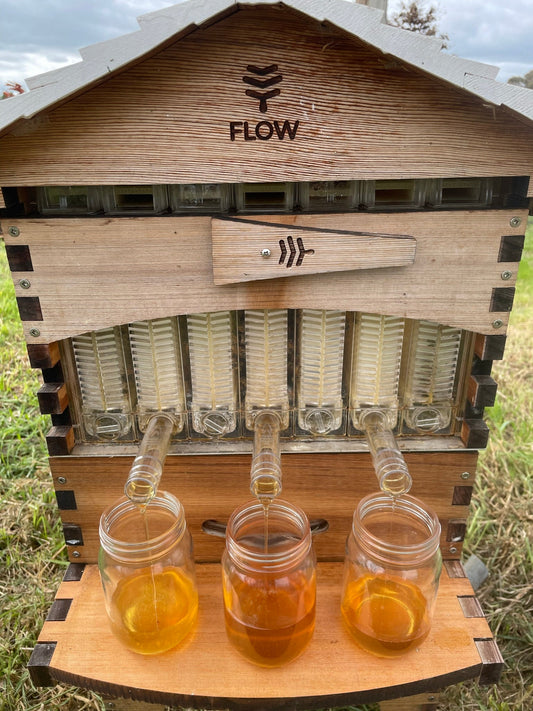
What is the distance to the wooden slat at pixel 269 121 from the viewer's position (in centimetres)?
76

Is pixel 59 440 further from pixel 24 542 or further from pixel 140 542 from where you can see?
pixel 24 542

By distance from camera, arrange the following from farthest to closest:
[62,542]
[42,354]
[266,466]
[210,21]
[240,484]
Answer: [62,542] < [240,484] < [42,354] < [266,466] < [210,21]

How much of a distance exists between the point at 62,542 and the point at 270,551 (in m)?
0.87

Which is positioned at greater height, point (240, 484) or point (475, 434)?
point (475, 434)

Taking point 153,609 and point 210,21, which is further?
point 153,609

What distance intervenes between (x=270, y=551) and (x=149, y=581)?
0.21 metres

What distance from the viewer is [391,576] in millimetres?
976

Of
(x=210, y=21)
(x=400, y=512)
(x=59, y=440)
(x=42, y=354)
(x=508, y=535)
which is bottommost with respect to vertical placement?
(x=508, y=535)

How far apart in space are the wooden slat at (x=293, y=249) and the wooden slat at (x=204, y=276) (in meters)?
0.01

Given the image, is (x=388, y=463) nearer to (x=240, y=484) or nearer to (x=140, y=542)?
(x=240, y=484)

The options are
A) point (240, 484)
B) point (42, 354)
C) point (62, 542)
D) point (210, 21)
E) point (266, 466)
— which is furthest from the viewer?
point (62, 542)

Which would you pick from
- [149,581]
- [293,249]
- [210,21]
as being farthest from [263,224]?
[149,581]

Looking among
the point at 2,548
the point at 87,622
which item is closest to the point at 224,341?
the point at 87,622

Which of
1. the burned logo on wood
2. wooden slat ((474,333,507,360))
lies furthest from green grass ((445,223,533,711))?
the burned logo on wood
